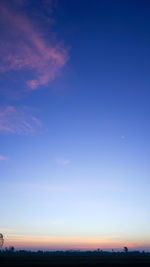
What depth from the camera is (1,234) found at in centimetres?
13912
